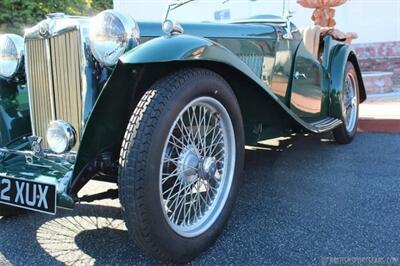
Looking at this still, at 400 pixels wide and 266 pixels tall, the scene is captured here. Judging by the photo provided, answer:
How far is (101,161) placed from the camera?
2213 millimetres

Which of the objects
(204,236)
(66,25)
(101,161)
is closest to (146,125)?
(101,161)

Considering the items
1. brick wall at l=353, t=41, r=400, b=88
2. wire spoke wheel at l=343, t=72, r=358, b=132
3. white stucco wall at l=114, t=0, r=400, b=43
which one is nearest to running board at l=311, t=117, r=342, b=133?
wire spoke wheel at l=343, t=72, r=358, b=132

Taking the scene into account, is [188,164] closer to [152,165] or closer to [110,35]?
[152,165]

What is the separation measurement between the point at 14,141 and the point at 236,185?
54.0 inches

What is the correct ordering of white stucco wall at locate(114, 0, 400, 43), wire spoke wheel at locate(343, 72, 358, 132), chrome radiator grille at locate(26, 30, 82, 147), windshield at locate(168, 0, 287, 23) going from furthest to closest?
white stucco wall at locate(114, 0, 400, 43)
wire spoke wheel at locate(343, 72, 358, 132)
windshield at locate(168, 0, 287, 23)
chrome radiator grille at locate(26, 30, 82, 147)

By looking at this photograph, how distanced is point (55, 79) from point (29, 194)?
Result: 690 millimetres

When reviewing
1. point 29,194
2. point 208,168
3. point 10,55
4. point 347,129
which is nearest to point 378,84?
point 347,129

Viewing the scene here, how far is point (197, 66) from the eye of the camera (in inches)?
88.3

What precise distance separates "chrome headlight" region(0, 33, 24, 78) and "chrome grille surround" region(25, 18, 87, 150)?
0.71 ft

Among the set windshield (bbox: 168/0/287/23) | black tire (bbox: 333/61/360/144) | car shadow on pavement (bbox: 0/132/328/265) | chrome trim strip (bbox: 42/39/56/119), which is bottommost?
car shadow on pavement (bbox: 0/132/328/265)

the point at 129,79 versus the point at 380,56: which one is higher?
the point at 129,79

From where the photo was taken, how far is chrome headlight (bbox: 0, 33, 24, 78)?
2801 millimetres

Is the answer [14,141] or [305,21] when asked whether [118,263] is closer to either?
[14,141]

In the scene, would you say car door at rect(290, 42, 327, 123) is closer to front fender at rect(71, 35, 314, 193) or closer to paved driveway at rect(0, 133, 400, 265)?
paved driveway at rect(0, 133, 400, 265)
